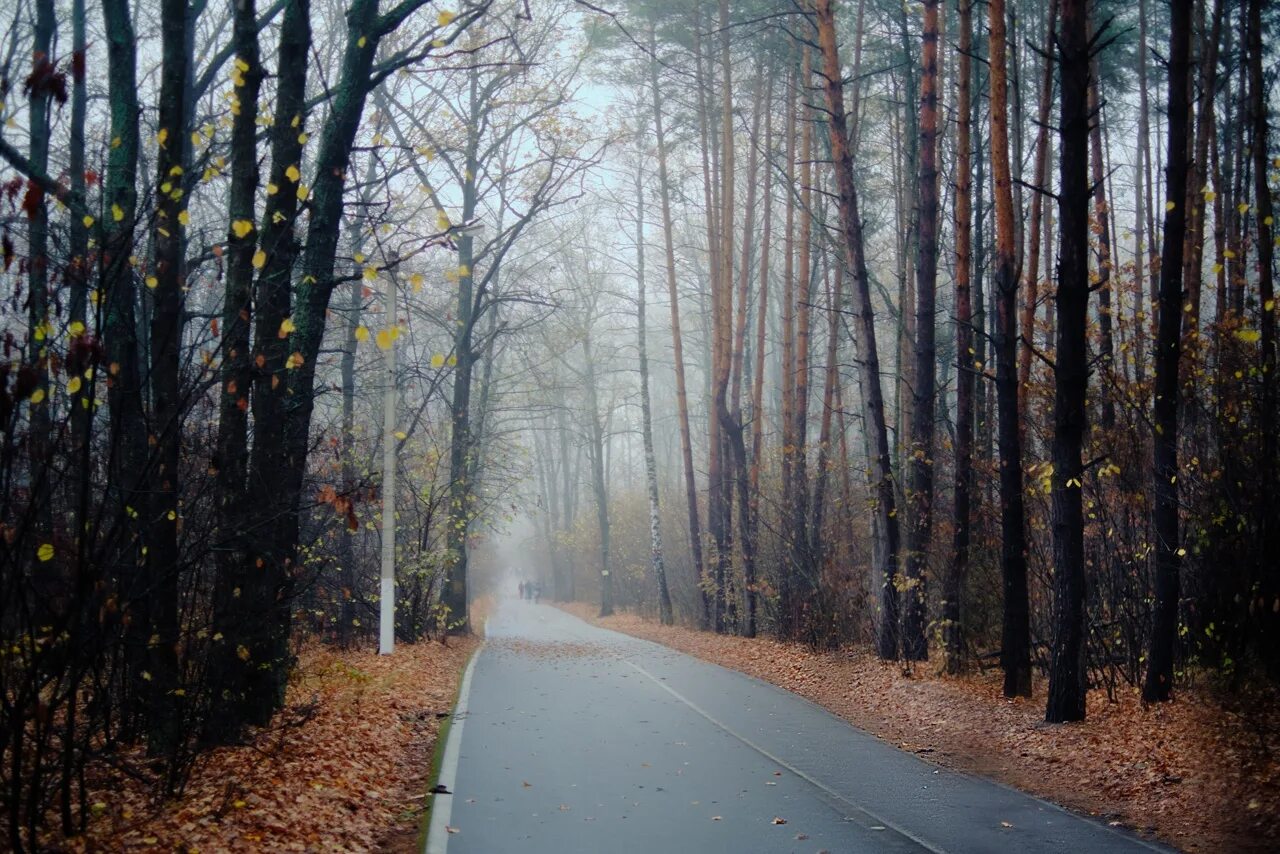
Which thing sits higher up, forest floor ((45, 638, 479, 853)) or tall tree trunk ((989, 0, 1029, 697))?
tall tree trunk ((989, 0, 1029, 697))

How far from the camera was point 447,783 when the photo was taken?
9242mm

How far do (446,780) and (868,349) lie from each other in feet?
33.5

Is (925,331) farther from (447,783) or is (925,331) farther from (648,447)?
(648,447)

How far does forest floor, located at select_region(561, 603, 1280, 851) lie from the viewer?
7996 mm

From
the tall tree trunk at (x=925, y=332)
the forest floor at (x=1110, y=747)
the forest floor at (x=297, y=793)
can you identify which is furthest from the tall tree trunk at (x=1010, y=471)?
the forest floor at (x=297, y=793)

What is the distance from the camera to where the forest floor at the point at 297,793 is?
6812 millimetres

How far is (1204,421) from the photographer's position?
505 inches

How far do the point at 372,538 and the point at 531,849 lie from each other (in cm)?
1722

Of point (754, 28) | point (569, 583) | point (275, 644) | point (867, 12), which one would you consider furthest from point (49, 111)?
point (569, 583)

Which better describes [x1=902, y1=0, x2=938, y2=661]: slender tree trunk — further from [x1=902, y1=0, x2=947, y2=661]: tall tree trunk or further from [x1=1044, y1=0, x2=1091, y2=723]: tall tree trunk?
[x1=1044, y1=0, x2=1091, y2=723]: tall tree trunk

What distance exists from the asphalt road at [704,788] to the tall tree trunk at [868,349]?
317 cm

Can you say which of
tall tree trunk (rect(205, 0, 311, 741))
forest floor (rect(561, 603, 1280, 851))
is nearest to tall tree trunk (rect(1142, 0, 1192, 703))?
forest floor (rect(561, 603, 1280, 851))

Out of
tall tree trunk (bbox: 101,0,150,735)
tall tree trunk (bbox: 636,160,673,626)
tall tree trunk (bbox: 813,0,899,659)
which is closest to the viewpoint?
tall tree trunk (bbox: 101,0,150,735)

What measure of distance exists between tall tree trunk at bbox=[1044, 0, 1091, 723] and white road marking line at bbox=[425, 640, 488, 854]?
238 inches
